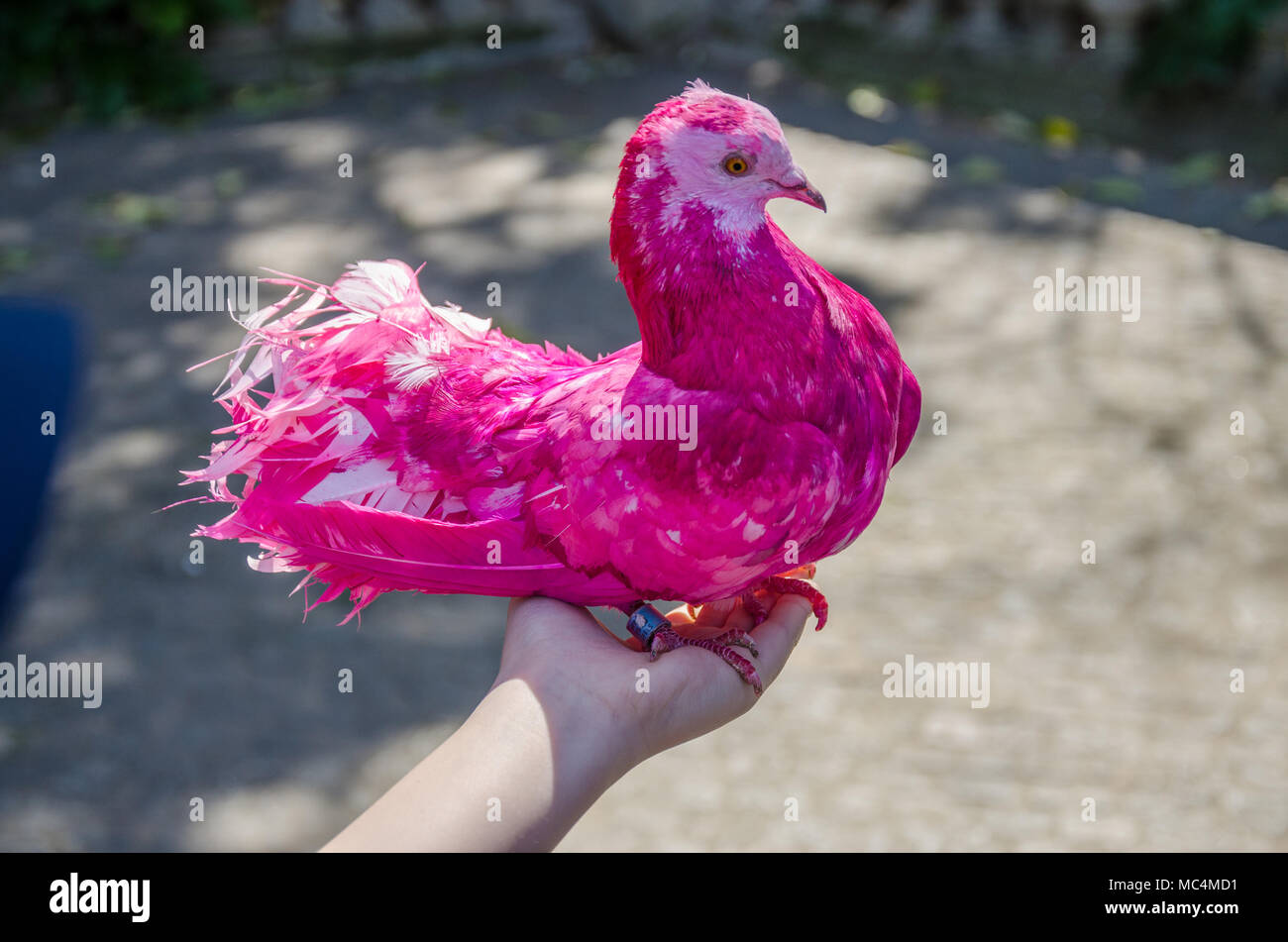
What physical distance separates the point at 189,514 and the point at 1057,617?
3368 millimetres

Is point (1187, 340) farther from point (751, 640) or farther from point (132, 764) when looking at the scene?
point (132, 764)

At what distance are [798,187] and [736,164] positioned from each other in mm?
135

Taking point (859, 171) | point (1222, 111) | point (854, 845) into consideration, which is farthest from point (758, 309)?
point (1222, 111)

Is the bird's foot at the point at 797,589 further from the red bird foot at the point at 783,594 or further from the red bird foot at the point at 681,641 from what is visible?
the red bird foot at the point at 681,641

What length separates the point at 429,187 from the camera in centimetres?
702

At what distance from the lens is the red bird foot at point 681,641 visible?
2.28 meters

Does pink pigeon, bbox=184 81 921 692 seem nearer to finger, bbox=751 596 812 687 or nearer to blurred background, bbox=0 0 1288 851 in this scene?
finger, bbox=751 596 812 687

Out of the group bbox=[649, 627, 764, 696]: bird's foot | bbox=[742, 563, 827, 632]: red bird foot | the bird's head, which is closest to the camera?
the bird's head

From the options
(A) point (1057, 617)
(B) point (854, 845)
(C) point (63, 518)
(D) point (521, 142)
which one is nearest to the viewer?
(B) point (854, 845)

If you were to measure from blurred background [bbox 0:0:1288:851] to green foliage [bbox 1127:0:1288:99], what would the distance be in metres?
0.03

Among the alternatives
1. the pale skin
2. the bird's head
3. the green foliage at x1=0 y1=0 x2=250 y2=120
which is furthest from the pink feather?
the green foliage at x1=0 y1=0 x2=250 y2=120

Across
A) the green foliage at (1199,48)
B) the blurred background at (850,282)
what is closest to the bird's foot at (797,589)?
the blurred background at (850,282)

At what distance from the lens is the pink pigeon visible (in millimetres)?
1994

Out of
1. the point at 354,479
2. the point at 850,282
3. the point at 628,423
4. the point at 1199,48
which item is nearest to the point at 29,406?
the point at 354,479
